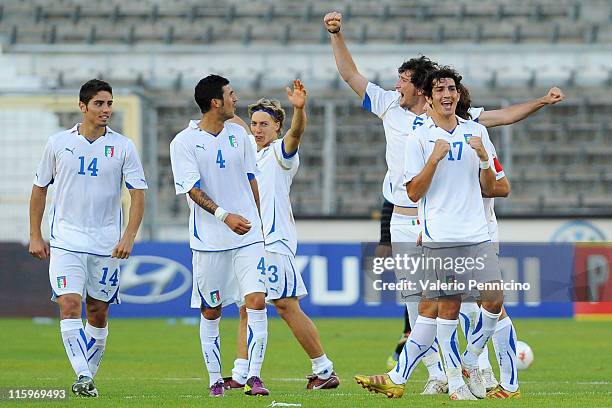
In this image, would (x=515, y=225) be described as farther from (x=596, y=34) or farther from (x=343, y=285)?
(x=596, y=34)

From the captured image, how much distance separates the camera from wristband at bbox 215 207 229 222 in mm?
9102

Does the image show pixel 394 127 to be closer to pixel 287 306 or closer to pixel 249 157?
pixel 249 157

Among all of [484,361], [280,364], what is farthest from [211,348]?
[280,364]

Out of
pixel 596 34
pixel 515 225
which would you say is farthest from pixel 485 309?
pixel 596 34

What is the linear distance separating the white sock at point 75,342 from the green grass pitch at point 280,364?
39 centimetres

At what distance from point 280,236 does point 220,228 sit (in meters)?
0.98

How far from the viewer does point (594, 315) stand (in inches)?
826

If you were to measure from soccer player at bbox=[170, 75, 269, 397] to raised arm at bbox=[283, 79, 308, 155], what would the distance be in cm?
41

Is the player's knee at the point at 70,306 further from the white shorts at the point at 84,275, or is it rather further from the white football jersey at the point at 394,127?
the white football jersey at the point at 394,127

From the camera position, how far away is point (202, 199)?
364 inches

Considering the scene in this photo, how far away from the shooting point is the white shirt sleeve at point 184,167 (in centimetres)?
925

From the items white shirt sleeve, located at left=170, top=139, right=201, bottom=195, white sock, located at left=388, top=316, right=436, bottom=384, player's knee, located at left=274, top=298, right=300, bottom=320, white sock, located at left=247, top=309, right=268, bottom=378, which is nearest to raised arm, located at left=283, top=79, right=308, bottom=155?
white shirt sleeve, located at left=170, top=139, right=201, bottom=195

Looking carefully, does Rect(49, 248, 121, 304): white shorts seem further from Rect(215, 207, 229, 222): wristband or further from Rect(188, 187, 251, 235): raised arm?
Rect(215, 207, 229, 222): wristband

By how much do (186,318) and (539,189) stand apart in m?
8.37
